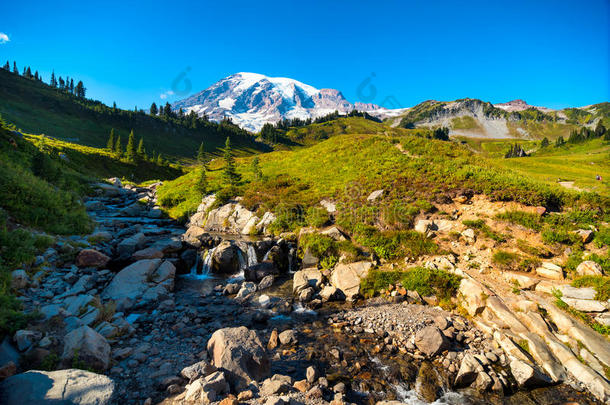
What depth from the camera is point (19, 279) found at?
962cm

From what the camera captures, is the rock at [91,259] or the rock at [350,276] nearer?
the rock at [91,259]

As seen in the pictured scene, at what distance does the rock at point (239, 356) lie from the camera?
7.11 m

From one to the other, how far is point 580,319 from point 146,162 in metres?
93.3

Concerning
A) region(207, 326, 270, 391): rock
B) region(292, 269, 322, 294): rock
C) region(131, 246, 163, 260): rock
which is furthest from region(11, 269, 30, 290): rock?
region(292, 269, 322, 294): rock

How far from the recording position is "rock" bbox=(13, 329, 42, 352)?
6.53 meters

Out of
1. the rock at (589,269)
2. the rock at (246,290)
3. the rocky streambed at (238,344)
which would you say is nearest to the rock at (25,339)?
the rocky streambed at (238,344)

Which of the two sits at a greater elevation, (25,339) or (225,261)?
(25,339)

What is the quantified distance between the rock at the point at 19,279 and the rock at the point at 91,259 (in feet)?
12.2

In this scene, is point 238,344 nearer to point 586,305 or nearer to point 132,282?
point 132,282

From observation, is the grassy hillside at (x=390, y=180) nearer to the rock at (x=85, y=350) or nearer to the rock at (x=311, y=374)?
the rock at (x=311, y=374)

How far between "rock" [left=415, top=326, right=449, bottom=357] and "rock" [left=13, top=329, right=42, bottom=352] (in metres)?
12.4

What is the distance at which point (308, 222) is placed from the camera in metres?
21.6

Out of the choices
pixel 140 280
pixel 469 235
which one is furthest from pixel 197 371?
pixel 469 235

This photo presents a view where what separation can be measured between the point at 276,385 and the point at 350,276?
8.35 metres
